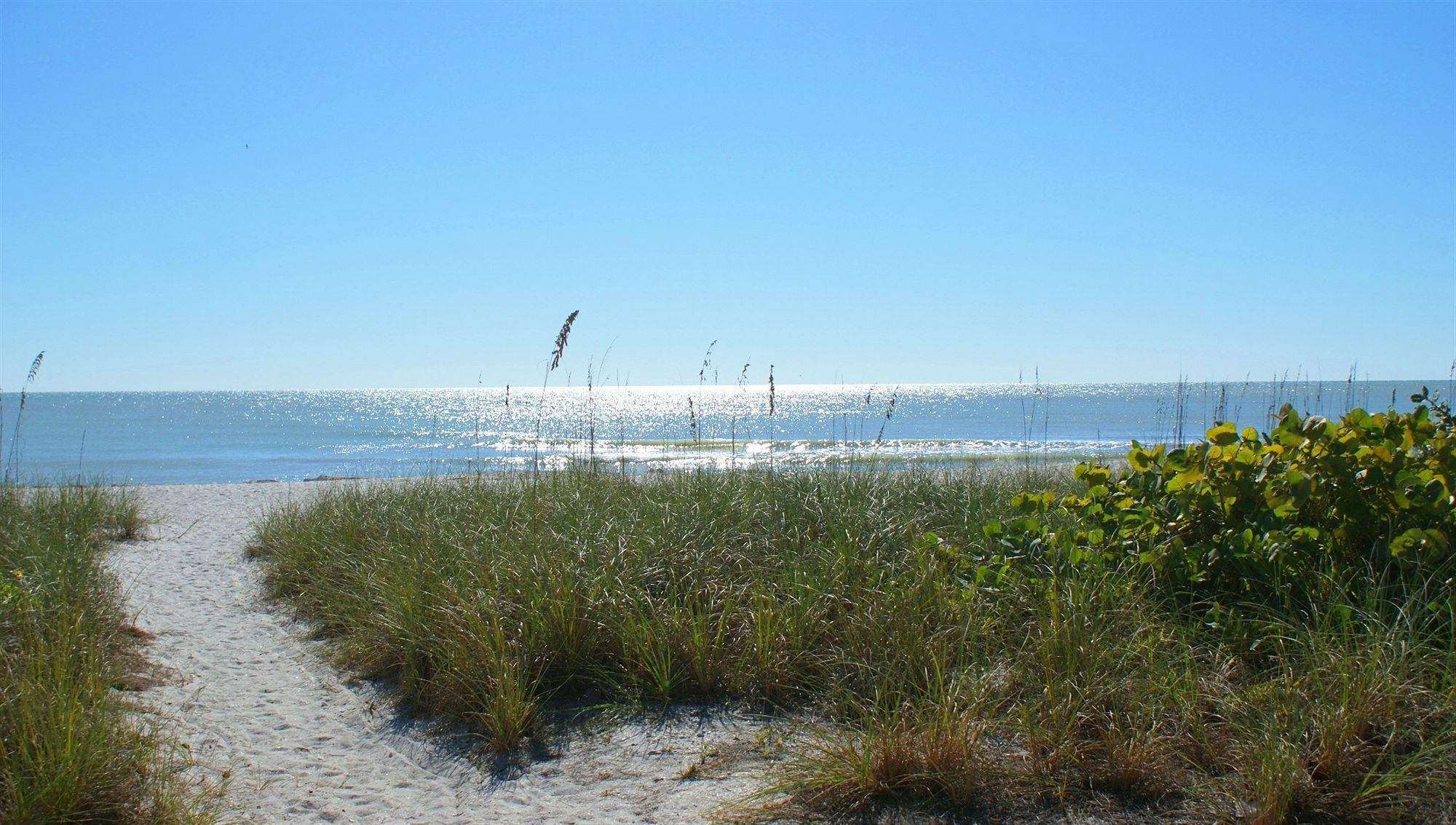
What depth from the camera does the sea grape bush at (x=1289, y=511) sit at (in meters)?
3.72

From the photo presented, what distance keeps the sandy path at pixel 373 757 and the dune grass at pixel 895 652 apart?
23 centimetres

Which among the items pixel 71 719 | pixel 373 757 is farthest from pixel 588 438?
pixel 71 719

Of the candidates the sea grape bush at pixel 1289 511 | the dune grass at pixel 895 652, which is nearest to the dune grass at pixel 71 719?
the dune grass at pixel 895 652

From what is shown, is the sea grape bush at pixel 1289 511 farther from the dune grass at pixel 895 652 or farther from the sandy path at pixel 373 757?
the sandy path at pixel 373 757

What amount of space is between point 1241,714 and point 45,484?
11848 mm

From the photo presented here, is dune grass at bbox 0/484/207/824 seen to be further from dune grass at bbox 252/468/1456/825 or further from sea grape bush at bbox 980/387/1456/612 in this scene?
sea grape bush at bbox 980/387/1456/612

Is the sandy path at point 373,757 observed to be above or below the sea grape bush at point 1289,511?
below

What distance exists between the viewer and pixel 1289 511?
12.5 feet

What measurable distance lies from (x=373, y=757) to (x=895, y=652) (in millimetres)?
2433

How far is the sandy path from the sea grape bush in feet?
5.52

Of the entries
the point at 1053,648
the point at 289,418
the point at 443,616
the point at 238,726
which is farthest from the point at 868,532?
the point at 289,418

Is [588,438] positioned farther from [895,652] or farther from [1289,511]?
[1289,511]

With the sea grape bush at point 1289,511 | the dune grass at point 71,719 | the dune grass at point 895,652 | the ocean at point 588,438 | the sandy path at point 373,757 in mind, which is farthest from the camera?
the ocean at point 588,438

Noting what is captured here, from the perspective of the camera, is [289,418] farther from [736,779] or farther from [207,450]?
[736,779]
